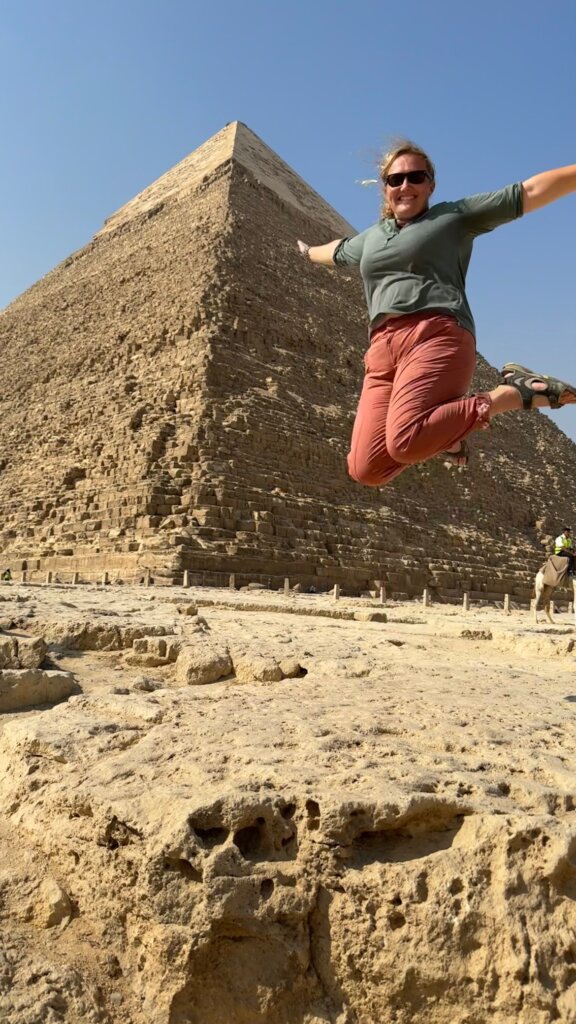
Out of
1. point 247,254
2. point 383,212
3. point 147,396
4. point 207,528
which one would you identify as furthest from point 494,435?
point 383,212

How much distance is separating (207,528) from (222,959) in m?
18.6

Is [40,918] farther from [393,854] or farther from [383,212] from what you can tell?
[383,212]

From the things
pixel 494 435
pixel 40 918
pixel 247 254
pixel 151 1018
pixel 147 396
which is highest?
pixel 247 254

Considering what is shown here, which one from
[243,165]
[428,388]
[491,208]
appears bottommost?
[428,388]

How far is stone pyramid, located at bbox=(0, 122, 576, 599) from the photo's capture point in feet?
70.2

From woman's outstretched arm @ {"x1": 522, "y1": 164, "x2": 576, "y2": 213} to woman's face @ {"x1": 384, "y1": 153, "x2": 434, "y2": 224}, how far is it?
1.36ft

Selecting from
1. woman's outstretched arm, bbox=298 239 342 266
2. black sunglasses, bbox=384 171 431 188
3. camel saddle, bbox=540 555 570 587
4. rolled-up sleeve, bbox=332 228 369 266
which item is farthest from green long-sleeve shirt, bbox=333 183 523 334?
camel saddle, bbox=540 555 570 587

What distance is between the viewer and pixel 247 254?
36.9 meters

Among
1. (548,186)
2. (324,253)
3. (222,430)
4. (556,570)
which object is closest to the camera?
(548,186)

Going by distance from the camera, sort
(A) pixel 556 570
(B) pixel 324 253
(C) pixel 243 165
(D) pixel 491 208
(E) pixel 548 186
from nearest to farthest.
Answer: (E) pixel 548 186 → (D) pixel 491 208 → (B) pixel 324 253 → (A) pixel 556 570 → (C) pixel 243 165

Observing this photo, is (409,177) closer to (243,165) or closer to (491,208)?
(491,208)

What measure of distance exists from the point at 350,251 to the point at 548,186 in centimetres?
90

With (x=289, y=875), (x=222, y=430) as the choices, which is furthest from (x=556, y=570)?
(x=222, y=430)

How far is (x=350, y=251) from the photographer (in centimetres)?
344
